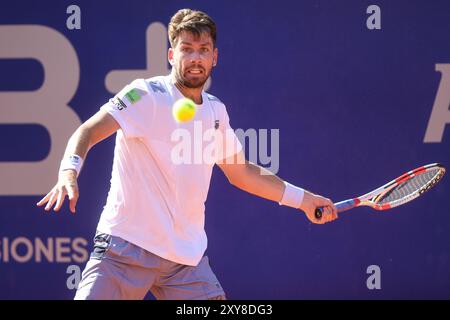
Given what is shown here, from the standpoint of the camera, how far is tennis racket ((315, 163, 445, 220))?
14.3 ft

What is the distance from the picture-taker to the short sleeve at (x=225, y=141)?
4012 millimetres

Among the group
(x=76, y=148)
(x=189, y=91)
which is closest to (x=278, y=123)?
(x=189, y=91)

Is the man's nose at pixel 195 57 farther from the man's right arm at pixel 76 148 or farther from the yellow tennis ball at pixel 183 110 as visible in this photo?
the man's right arm at pixel 76 148

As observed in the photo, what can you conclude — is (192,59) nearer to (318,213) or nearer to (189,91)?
(189,91)

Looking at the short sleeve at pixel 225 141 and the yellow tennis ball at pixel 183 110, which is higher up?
the yellow tennis ball at pixel 183 110

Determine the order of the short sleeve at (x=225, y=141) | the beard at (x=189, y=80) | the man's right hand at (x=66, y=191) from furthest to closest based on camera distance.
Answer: the short sleeve at (x=225, y=141)
the beard at (x=189, y=80)
the man's right hand at (x=66, y=191)

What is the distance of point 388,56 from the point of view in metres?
5.51

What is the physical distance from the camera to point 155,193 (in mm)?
3697

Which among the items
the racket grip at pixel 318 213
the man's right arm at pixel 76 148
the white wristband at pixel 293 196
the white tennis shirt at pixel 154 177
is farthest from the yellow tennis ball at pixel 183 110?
the racket grip at pixel 318 213

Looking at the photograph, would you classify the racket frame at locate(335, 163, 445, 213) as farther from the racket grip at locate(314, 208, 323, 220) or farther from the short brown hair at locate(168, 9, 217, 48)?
the short brown hair at locate(168, 9, 217, 48)

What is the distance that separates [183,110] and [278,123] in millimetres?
1942

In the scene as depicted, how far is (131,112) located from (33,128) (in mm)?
2083

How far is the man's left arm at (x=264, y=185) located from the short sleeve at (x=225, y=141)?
5 cm
